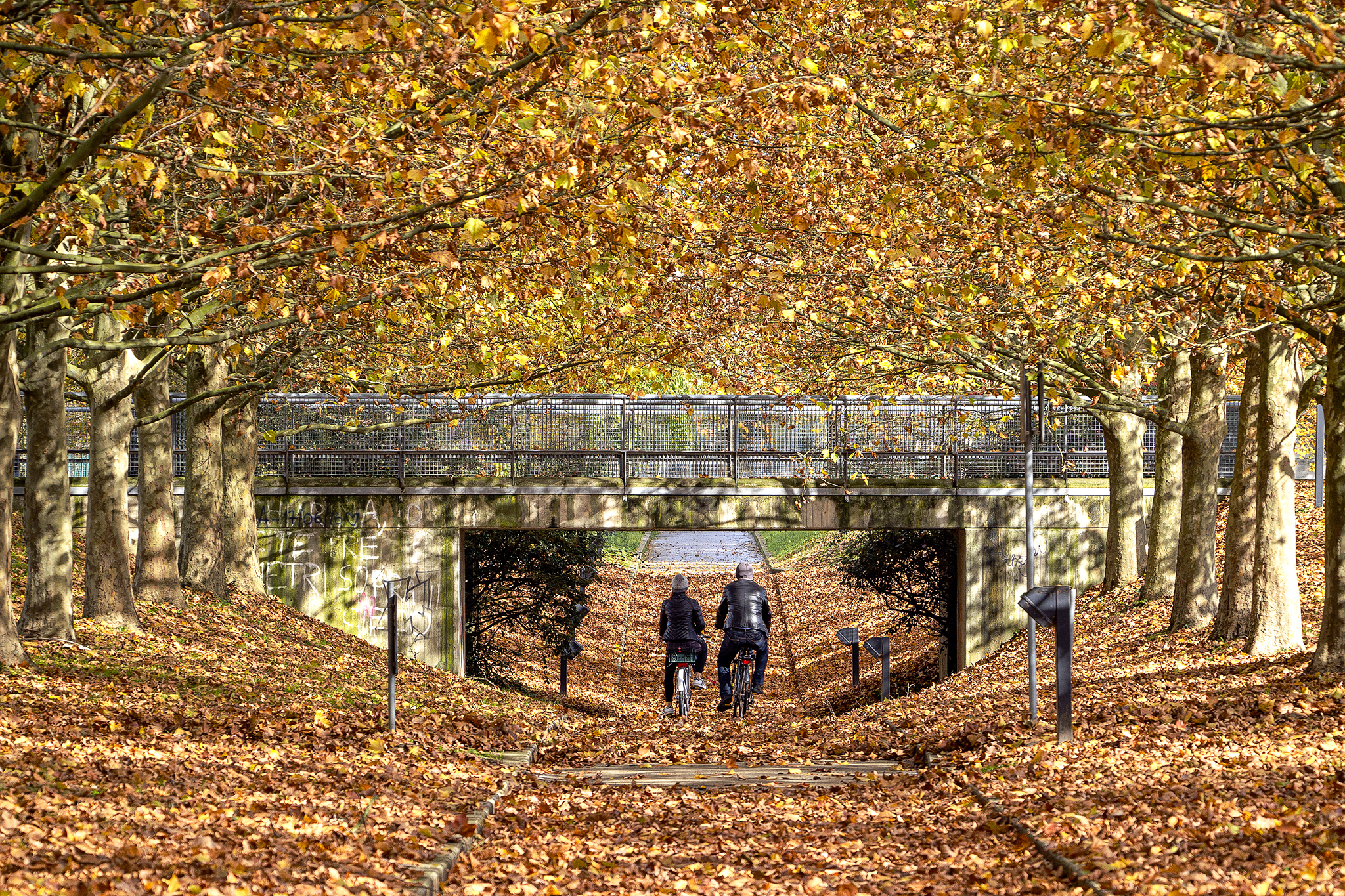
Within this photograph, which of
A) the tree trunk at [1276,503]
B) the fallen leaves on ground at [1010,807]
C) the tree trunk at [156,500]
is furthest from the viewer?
the tree trunk at [156,500]

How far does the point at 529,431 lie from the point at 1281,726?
1399 cm

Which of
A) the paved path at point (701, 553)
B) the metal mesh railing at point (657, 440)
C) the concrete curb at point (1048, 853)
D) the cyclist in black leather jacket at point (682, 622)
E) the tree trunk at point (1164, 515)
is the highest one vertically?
the metal mesh railing at point (657, 440)

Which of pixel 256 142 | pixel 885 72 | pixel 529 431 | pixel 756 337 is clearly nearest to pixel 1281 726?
pixel 885 72

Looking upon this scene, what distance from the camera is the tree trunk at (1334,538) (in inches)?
393

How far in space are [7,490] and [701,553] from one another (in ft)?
148

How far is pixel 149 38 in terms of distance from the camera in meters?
7.29

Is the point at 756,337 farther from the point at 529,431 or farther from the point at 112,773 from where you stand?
the point at 112,773

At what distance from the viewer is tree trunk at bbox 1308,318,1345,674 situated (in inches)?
393

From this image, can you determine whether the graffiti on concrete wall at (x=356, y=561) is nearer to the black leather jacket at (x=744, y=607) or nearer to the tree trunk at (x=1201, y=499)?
the black leather jacket at (x=744, y=607)

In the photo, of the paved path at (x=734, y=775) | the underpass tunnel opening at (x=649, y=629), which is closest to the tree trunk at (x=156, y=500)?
the underpass tunnel opening at (x=649, y=629)

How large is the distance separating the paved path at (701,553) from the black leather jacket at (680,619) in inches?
1186

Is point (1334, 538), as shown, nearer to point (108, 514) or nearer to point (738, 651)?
point (738, 651)

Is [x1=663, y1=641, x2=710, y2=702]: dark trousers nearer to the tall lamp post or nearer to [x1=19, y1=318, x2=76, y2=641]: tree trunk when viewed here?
the tall lamp post

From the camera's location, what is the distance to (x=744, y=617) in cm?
1430
